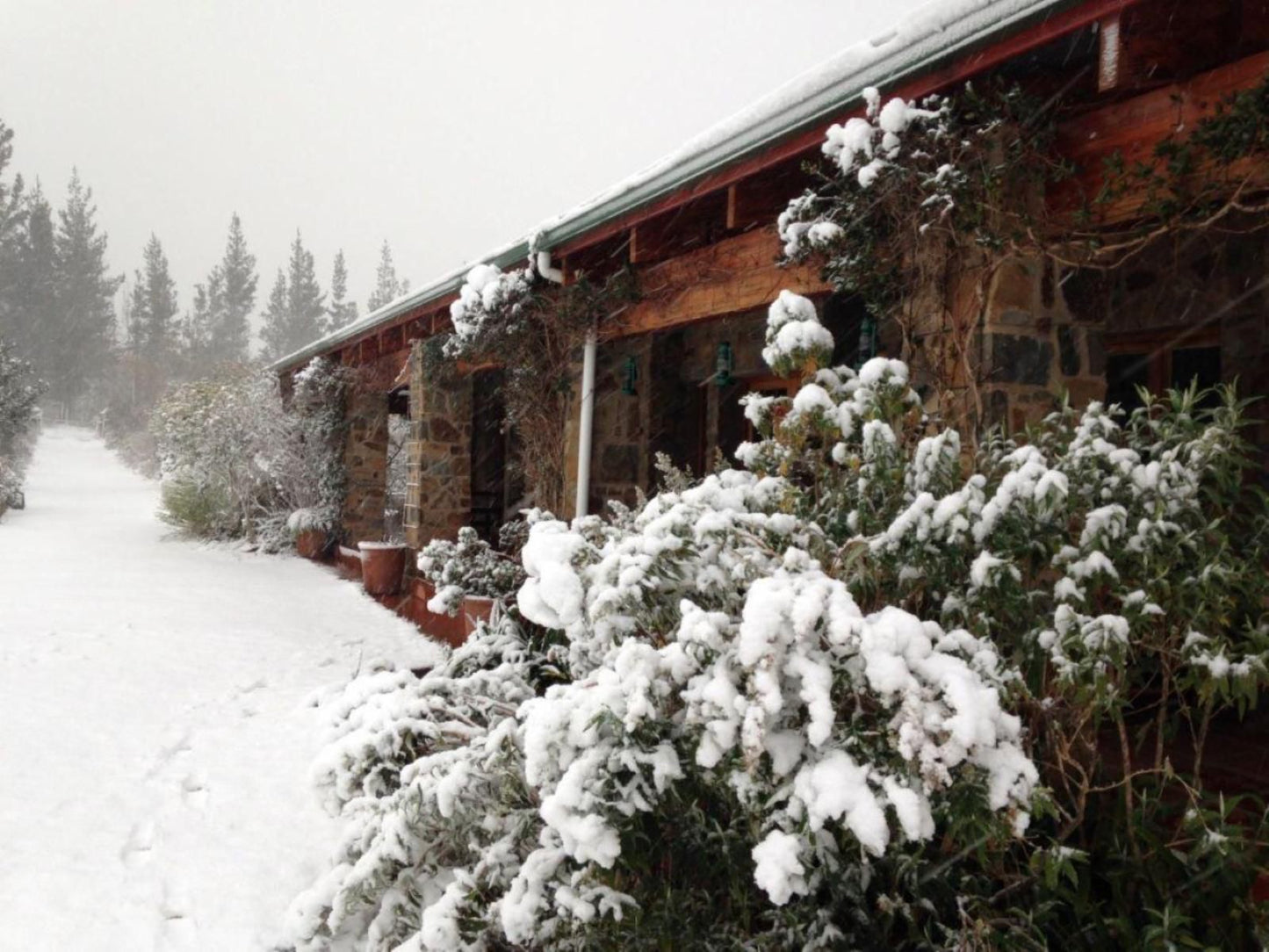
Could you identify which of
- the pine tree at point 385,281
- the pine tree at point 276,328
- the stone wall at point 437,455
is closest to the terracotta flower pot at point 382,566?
the stone wall at point 437,455

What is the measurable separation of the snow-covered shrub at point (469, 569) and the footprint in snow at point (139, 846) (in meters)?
1.77

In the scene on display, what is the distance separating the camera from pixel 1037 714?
6.18ft

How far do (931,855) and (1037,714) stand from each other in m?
0.40

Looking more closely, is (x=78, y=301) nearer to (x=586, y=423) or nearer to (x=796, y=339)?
(x=586, y=423)

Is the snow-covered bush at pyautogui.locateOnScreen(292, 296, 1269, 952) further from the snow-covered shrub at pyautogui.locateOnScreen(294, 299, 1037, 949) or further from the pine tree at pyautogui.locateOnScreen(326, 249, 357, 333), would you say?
the pine tree at pyautogui.locateOnScreen(326, 249, 357, 333)

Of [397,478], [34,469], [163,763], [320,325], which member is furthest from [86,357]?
[163,763]

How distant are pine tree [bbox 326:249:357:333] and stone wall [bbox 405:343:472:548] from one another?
39.1 metres

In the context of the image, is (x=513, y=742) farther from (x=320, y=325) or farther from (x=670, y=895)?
(x=320, y=325)

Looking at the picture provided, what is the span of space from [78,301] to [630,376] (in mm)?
40953

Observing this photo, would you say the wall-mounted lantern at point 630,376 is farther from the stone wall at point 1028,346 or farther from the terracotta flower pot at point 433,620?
the stone wall at point 1028,346

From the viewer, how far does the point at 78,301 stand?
123 ft

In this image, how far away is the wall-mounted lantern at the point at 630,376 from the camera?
5.82 meters

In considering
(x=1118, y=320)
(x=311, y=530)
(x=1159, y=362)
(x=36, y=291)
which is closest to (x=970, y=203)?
(x=1118, y=320)

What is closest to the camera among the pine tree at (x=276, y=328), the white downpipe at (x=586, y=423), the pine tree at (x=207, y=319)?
the white downpipe at (x=586, y=423)
